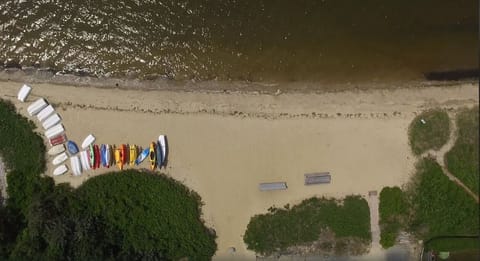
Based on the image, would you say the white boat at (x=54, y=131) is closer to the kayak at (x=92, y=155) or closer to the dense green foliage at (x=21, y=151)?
the dense green foliage at (x=21, y=151)

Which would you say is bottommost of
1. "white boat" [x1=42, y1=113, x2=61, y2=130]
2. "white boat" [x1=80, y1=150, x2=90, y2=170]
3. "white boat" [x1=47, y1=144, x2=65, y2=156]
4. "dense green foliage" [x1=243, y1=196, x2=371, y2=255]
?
"dense green foliage" [x1=243, y1=196, x2=371, y2=255]

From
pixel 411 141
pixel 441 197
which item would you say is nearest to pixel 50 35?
pixel 411 141

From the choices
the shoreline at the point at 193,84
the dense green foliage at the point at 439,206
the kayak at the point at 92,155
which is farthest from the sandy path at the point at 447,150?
the kayak at the point at 92,155

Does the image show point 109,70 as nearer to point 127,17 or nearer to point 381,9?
point 127,17

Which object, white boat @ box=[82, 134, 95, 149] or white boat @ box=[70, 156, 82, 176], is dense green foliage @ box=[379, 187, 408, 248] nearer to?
white boat @ box=[82, 134, 95, 149]

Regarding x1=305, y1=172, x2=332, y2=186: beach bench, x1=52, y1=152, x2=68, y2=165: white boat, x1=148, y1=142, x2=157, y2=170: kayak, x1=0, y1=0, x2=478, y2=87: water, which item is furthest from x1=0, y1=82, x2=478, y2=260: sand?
x1=0, y1=0, x2=478, y2=87: water
